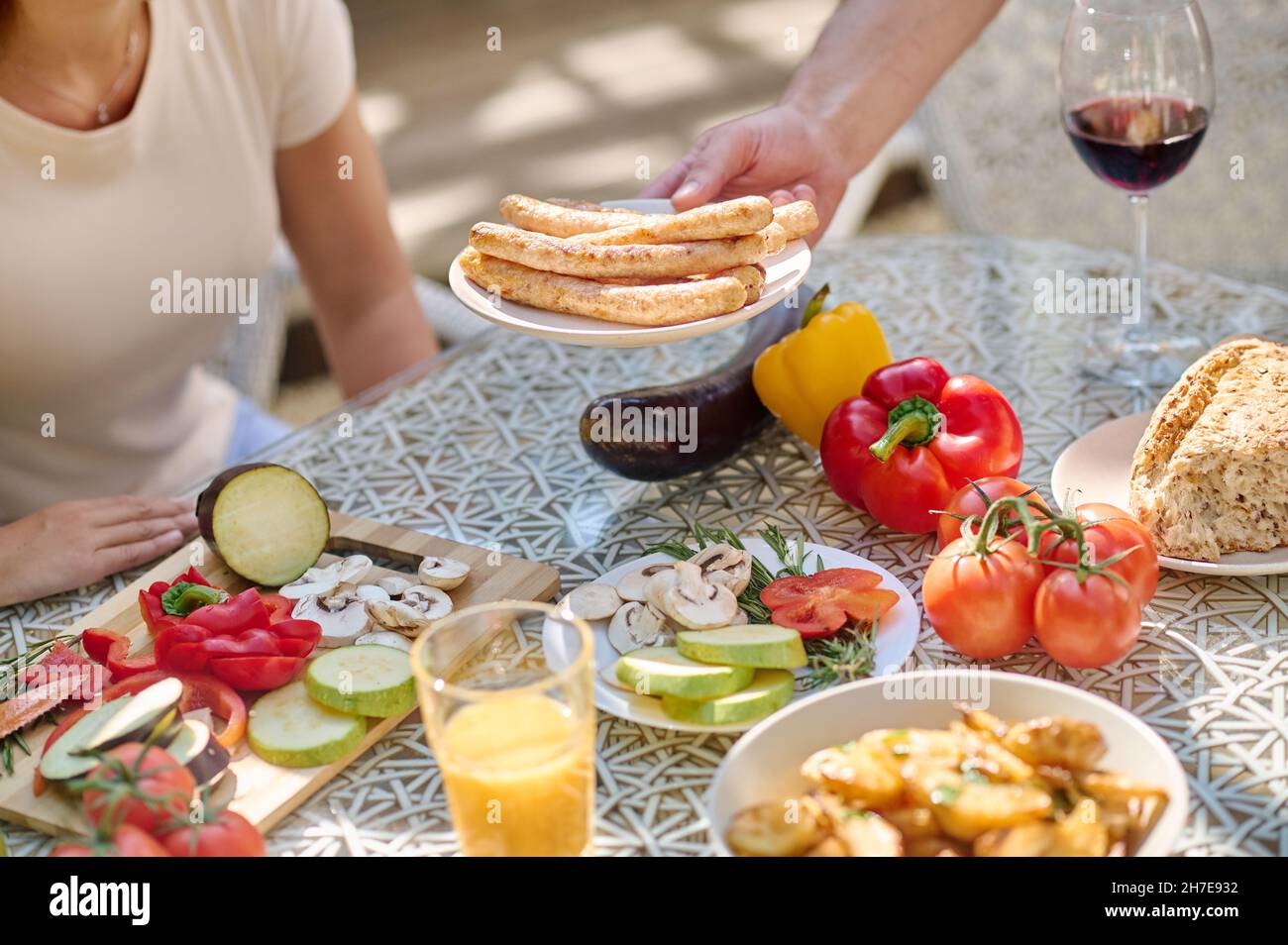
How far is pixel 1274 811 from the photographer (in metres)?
1.05

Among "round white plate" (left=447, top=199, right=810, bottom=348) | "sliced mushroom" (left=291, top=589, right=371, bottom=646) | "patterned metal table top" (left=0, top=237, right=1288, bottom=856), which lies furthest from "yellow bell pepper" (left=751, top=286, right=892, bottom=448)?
"sliced mushroom" (left=291, top=589, right=371, bottom=646)

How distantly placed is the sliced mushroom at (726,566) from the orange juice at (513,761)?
1.08 feet

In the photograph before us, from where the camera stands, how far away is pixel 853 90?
1956 mm

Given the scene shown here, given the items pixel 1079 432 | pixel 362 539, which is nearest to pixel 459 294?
pixel 362 539

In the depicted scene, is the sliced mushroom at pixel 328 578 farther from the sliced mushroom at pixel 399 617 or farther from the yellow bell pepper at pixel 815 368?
the yellow bell pepper at pixel 815 368

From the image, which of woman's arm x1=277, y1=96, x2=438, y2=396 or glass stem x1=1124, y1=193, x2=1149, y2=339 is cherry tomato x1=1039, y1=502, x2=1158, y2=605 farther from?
woman's arm x1=277, y1=96, x2=438, y2=396

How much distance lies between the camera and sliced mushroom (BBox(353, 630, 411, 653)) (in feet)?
4.18

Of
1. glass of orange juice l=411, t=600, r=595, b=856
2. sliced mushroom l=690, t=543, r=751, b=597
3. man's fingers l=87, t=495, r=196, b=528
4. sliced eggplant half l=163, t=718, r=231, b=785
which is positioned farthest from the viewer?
man's fingers l=87, t=495, r=196, b=528

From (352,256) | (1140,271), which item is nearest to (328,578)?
(352,256)

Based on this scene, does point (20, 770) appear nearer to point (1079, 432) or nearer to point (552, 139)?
point (1079, 432)

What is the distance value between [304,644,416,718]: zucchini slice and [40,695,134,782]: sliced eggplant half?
17 cm

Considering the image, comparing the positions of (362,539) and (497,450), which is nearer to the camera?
(362,539)

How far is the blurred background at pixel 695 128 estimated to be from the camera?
2615 millimetres
